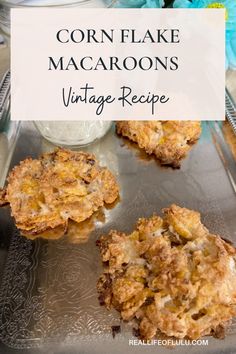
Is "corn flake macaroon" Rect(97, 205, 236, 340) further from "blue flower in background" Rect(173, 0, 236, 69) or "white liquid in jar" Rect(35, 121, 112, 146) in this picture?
"blue flower in background" Rect(173, 0, 236, 69)

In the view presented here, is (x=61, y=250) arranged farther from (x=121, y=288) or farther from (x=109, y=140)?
(x=109, y=140)

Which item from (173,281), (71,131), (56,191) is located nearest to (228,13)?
(71,131)

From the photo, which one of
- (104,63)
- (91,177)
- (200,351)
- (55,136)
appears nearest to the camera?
(200,351)

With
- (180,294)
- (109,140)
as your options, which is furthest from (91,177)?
(180,294)

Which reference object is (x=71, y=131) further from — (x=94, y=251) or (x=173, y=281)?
(x=173, y=281)
